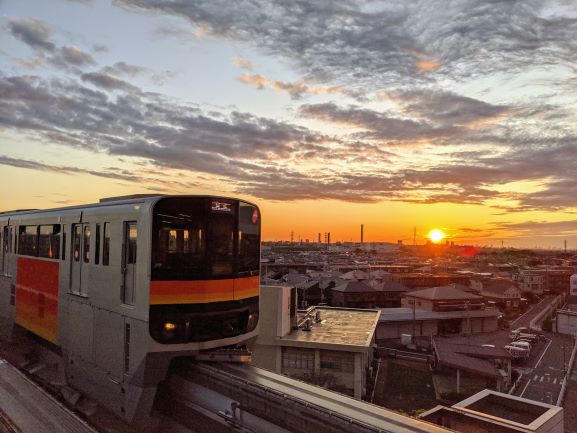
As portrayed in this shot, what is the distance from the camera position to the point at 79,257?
1014cm

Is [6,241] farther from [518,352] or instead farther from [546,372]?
[518,352]

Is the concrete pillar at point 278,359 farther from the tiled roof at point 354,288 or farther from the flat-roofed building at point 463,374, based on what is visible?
the tiled roof at point 354,288

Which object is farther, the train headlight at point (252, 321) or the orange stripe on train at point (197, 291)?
the train headlight at point (252, 321)

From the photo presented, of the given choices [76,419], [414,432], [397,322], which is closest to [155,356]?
[76,419]

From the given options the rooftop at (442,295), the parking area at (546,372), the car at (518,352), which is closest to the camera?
the parking area at (546,372)

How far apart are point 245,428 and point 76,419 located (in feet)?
13.9

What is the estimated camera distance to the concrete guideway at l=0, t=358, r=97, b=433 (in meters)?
8.63

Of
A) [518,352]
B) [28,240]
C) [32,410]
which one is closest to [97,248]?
[32,410]

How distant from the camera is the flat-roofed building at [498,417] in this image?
10.6 meters

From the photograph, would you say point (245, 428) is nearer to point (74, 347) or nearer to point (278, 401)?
point (278, 401)

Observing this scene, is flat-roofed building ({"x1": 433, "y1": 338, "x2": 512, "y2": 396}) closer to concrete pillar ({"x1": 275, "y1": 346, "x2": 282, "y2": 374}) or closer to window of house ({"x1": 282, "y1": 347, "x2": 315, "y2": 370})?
window of house ({"x1": 282, "y1": 347, "x2": 315, "y2": 370})

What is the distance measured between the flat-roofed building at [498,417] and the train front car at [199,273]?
6.12 meters

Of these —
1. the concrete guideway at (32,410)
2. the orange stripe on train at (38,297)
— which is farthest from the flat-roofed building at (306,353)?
the concrete guideway at (32,410)

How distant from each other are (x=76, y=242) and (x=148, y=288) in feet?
12.2
